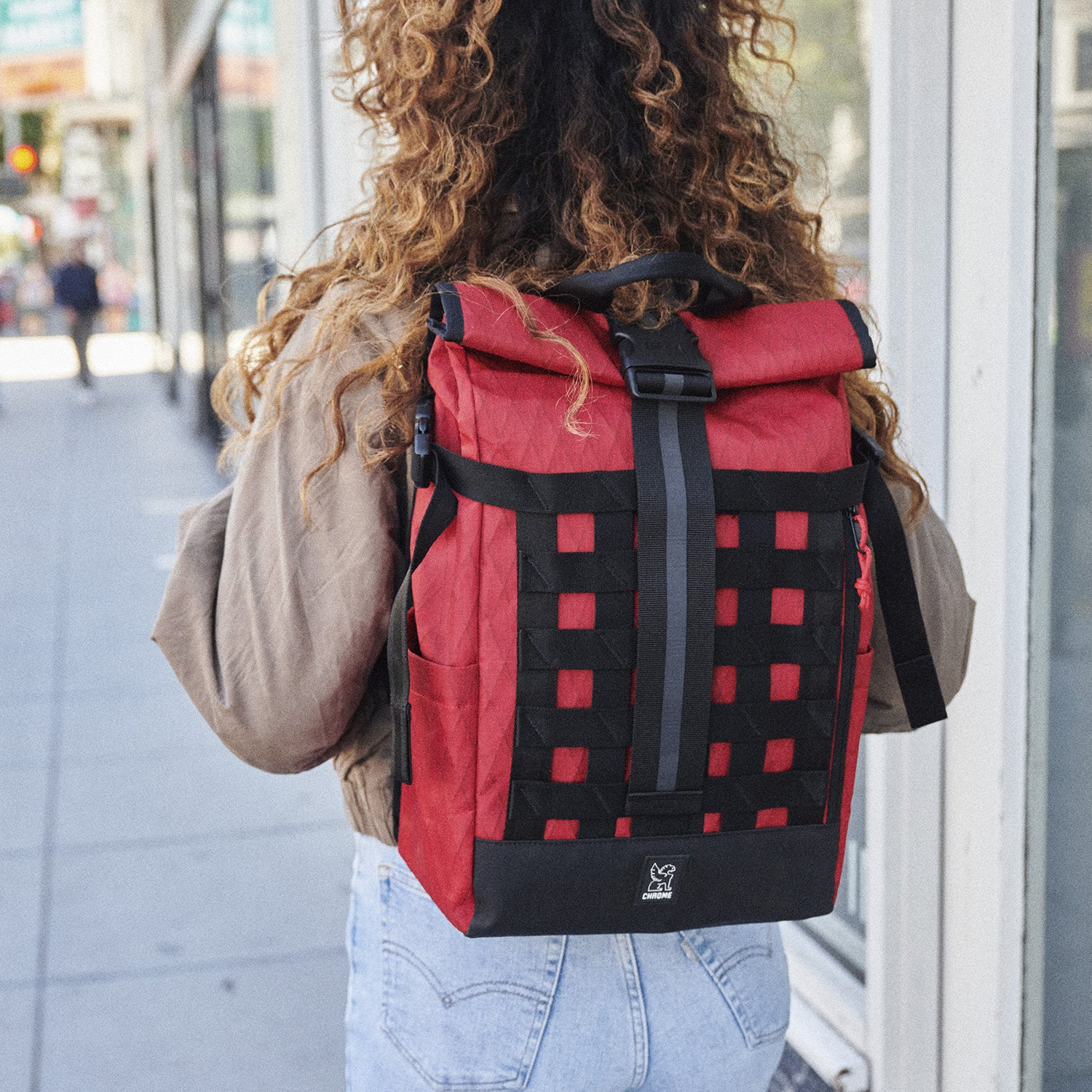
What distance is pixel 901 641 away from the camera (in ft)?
4.71

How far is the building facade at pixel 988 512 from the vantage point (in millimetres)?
2049

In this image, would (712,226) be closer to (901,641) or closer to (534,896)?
(901,641)

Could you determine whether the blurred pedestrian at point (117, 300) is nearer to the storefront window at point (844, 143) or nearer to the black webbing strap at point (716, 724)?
the storefront window at point (844, 143)

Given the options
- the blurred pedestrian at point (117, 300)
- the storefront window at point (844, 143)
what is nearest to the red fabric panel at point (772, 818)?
the storefront window at point (844, 143)

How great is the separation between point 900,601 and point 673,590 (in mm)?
343

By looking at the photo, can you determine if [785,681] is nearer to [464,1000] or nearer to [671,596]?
[671,596]

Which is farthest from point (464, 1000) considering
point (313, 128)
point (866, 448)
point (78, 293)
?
point (78, 293)

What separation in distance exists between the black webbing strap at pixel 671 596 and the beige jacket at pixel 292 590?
278mm

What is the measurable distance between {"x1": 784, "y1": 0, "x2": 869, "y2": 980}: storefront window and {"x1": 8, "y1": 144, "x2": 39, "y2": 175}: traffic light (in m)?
17.8

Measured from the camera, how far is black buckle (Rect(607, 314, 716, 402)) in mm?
1218

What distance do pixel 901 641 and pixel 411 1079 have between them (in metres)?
0.70

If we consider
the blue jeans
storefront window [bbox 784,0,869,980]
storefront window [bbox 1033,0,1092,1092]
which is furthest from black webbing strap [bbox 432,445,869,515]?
storefront window [bbox 784,0,869,980]

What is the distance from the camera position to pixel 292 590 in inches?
51.1

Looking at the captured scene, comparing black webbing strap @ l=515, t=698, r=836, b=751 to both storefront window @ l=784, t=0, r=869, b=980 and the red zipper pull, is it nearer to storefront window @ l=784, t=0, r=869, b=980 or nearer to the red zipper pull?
the red zipper pull
